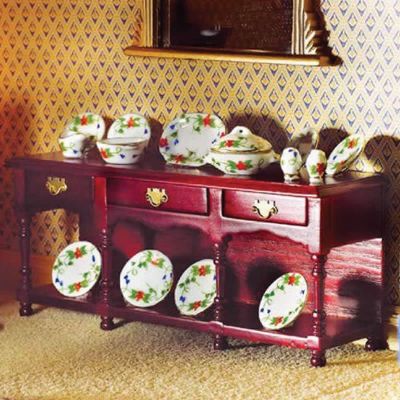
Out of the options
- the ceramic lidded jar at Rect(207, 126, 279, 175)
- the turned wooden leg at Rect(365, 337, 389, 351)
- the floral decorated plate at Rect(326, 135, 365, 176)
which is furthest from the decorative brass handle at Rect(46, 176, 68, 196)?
the turned wooden leg at Rect(365, 337, 389, 351)

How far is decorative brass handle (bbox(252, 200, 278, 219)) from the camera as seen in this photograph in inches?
182

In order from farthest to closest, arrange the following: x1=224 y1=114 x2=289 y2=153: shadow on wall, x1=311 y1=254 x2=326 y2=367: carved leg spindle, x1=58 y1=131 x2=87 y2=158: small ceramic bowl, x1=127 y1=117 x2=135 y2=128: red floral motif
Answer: x1=127 y1=117 x2=135 y2=128: red floral motif
x1=58 y1=131 x2=87 y2=158: small ceramic bowl
x1=224 y1=114 x2=289 y2=153: shadow on wall
x1=311 y1=254 x2=326 y2=367: carved leg spindle

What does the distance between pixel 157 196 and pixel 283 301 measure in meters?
0.72

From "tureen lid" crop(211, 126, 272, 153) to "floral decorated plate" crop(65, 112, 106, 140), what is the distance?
3.09 feet

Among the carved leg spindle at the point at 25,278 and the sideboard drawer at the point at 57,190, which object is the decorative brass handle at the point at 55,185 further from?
the carved leg spindle at the point at 25,278

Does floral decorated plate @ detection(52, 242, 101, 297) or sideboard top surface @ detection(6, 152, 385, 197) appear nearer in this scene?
sideboard top surface @ detection(6, 152, 385, 197)

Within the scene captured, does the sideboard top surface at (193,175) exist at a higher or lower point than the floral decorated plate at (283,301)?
higher

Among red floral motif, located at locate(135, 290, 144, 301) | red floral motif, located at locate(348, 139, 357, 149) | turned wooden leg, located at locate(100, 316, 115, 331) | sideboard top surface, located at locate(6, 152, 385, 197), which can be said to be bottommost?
turned wooden leg, located at locate(100, 316, 115, 331)

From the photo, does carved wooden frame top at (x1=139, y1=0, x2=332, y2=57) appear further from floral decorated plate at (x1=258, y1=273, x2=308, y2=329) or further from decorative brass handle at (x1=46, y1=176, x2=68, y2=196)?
decorative brass handle at (x1=46, y1=176, x2=68, y2=196)

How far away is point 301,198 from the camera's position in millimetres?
4535

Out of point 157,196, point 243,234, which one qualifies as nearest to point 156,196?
point 157,196

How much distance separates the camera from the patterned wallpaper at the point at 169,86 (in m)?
4.82

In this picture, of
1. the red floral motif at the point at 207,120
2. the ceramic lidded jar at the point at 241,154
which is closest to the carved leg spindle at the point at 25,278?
the red floral motif at the point at 207,120

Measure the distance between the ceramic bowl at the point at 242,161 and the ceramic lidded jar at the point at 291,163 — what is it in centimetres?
15
